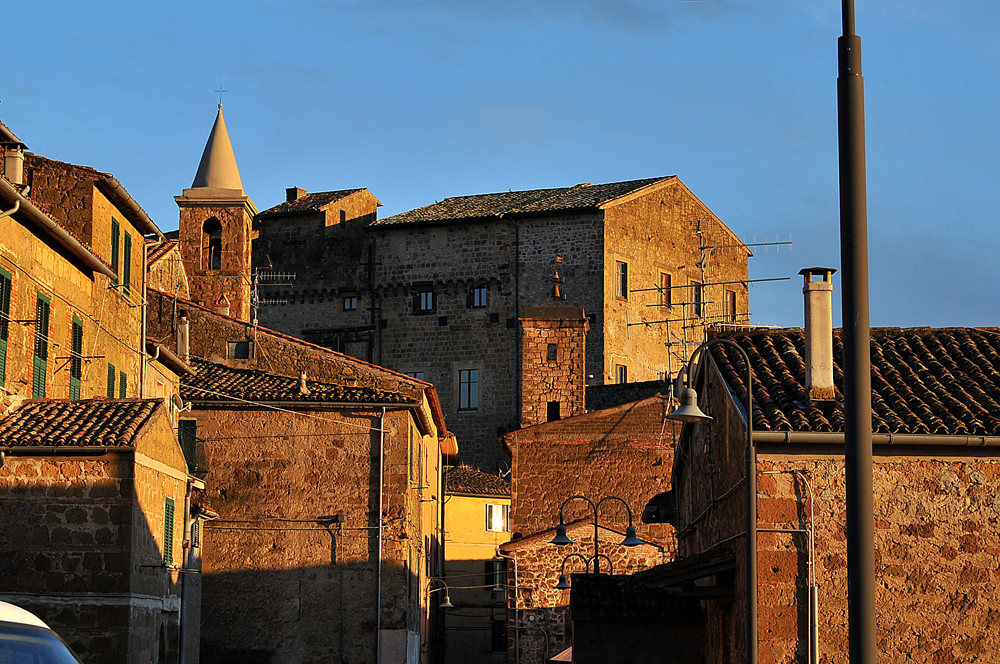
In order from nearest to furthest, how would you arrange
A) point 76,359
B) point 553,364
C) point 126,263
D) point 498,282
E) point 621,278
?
1. point 76,359
2. point 126,263
3. point 553,364
4. point 621,278
5. point 498,282

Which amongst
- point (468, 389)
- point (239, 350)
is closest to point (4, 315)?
point (239, 350)

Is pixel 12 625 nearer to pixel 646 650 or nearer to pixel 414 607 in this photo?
pixel 646 650

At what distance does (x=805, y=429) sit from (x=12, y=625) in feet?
35.5

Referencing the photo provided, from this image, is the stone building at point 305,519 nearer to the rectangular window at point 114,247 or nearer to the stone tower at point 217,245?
the rectangular window at point 114,247

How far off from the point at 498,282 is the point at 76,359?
3297 cm

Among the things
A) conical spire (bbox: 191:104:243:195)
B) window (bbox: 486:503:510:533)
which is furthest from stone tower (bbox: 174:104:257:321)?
window (bbox: 486:503:510:533)

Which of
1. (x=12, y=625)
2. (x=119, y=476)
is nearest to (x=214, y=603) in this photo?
(x=119, y=476)

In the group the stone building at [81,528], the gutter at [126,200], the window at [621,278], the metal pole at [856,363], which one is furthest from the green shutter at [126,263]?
the window at [621,278]

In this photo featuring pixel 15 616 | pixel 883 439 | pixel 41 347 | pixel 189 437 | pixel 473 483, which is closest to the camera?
pixel 15 616

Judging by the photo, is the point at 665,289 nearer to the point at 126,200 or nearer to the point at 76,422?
the point at 126,200

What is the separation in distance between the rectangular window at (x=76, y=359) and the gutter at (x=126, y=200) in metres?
2.73

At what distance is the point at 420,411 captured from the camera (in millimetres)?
33219

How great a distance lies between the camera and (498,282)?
57625 millimetres

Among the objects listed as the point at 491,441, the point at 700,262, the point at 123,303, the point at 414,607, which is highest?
the point at 700,262
